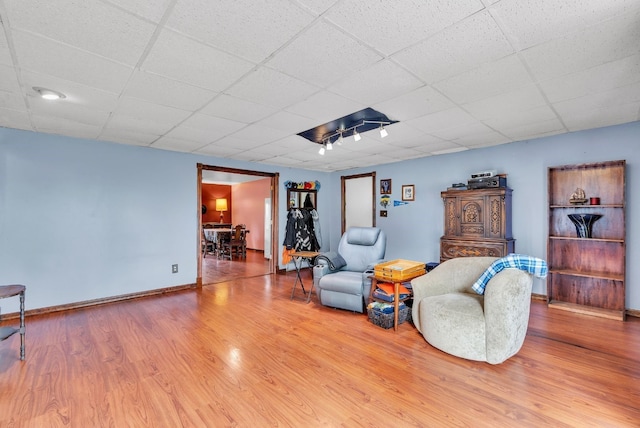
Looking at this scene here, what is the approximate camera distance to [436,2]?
4.83ft

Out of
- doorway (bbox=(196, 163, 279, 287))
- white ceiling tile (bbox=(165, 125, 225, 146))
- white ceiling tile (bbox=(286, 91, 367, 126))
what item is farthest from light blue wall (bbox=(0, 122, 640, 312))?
white ceiling tile (bbox=(286, 91, 367, 126))

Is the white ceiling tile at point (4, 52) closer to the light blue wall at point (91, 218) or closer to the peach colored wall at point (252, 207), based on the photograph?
the light blue wall at point (91, 218)

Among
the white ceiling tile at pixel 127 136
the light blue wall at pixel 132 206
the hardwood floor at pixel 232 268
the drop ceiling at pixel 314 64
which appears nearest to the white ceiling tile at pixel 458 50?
the drop ceiling at pixel 314 64

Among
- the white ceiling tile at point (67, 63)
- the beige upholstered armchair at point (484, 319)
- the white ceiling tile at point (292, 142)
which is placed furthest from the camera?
the white ceiling tile at point (292, 142)

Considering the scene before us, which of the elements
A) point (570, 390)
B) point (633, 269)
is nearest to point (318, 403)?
point (570, 390)

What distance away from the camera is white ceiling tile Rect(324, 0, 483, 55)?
1.49 meters

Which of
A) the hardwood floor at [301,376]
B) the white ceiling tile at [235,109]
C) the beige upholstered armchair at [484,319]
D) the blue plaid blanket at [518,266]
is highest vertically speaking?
the white ceiling tile at [235,109]

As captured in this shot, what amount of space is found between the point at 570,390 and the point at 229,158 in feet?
17.1

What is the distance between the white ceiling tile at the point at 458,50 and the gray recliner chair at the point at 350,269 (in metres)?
2.25

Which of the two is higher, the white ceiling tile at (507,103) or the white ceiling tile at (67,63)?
the white ceiling tile at (67,63)

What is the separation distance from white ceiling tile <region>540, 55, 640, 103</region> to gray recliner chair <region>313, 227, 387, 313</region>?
94.2 inches

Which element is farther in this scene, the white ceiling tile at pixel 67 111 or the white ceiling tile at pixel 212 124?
the white ceiling tile at pixel 212 124

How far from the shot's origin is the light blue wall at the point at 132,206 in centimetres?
356

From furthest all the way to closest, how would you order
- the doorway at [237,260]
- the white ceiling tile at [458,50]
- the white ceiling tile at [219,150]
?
the doorway at [237,260]
the white ceiling tile at [219,150]
the white ceiling tile at [458,50]
